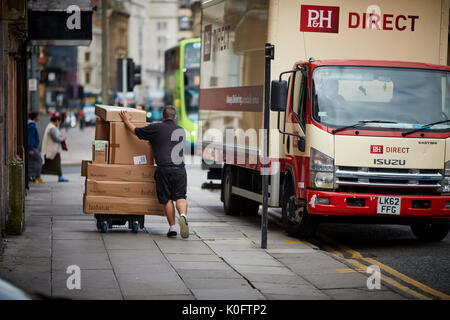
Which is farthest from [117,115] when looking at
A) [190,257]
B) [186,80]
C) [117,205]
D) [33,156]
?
[186,80]

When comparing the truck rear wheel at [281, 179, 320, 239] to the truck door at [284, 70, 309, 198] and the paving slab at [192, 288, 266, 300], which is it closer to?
the truck door at [284, 70, 309, 198]

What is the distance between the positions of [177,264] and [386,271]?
239cm

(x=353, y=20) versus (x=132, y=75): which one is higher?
(x=353, y=20)

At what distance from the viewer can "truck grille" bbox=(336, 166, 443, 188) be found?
11.0 m

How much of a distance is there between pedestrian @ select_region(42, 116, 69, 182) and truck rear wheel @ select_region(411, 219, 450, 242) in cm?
1106

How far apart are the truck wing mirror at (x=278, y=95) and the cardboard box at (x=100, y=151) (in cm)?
240

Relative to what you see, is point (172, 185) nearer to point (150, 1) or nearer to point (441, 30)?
point (441, 30)

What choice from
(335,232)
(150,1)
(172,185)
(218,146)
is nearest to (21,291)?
(172,185)

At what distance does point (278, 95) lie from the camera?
36.2 ft

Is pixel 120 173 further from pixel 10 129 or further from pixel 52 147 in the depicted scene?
pixel 52 147

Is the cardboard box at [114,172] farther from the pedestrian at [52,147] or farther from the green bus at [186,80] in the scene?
the green bus at [186,80]

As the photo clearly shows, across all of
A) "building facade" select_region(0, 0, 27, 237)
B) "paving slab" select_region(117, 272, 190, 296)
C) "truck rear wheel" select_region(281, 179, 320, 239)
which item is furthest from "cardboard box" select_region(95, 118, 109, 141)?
"paving slab" select_region(117, 272, 190, 296)

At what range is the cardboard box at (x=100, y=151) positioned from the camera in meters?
11.7

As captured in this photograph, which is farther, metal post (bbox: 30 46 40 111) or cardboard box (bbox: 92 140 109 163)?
metal post (bbox: 30 46 40 111)
